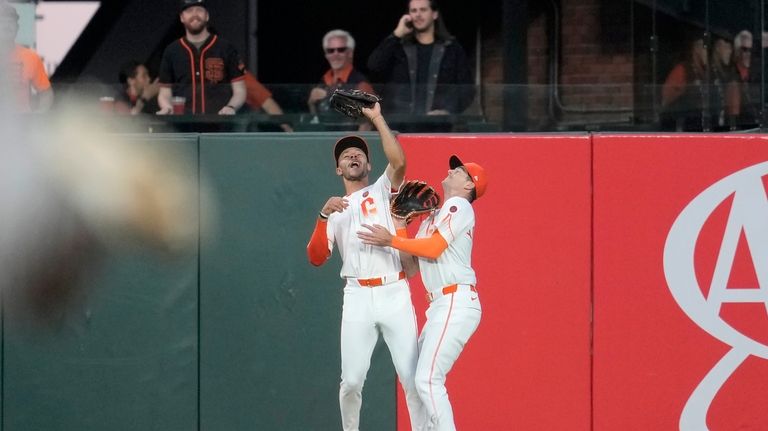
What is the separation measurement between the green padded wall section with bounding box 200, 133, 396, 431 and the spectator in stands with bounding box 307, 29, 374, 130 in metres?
0.84

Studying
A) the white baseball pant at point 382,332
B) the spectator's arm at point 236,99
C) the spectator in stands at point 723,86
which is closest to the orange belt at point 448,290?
the white baseball pant at point 382,332

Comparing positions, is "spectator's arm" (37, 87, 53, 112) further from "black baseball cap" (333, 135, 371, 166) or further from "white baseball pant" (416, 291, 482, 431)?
"white baseball pant" (416, 291, 482, 431)

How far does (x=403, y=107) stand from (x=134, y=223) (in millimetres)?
2043

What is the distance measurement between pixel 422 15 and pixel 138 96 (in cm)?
201

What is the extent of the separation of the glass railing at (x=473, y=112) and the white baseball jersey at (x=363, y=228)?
1199mm

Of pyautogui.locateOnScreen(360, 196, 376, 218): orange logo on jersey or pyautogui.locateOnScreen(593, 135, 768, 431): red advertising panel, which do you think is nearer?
pyautogui.locateOnScreen(360, 196, 376, 218): orange logo on jersey

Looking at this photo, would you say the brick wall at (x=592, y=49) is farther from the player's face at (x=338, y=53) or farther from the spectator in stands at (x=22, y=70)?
the spectator in stands at (x=22, y=70)

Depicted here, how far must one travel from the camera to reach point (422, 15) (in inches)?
396

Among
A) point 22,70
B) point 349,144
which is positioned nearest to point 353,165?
point 349,144

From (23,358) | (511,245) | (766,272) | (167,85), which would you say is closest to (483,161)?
(511,245)

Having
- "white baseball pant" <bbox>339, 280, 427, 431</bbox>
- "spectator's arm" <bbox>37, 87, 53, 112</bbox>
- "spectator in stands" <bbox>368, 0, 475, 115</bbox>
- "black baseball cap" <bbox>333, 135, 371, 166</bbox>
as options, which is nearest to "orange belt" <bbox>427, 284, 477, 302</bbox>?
"white baseball pant" <bbox>339, 280, 427, 431</bbox>

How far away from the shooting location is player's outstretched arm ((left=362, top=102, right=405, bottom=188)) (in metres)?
7.98

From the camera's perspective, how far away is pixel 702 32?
1062 cm

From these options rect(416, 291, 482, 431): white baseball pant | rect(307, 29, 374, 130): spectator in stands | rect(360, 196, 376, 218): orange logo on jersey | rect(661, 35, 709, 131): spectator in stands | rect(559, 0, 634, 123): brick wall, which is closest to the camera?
rect(416, 291, 482, 431): white baseball pant
